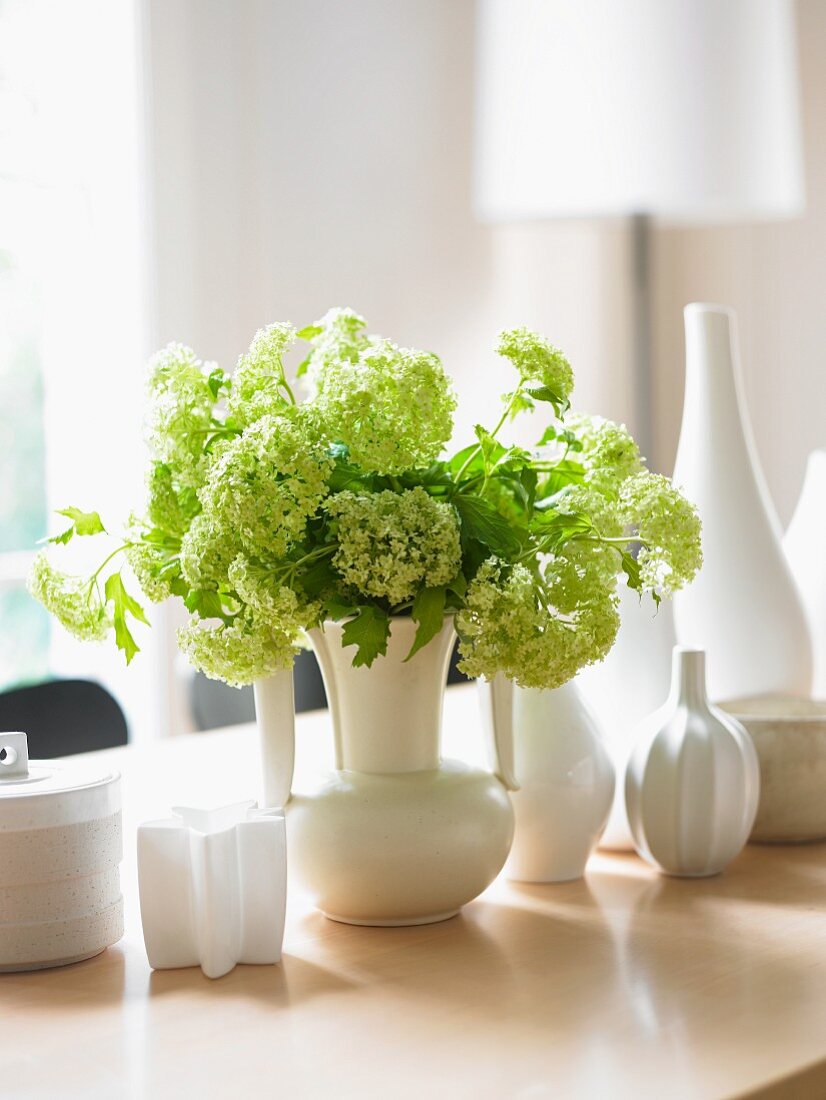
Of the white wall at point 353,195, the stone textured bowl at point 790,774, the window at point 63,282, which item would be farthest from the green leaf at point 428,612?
the white wall at point 353,195

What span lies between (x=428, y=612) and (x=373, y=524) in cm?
7

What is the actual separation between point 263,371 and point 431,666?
0.25m

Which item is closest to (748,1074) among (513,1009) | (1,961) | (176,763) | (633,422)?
(513,1009)

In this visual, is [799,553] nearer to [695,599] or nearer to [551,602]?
[695,599]

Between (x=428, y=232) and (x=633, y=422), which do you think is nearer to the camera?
(x=633, y=422)

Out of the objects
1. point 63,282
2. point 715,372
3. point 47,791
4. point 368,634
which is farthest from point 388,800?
point 63,282

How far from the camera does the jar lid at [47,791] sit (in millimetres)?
892

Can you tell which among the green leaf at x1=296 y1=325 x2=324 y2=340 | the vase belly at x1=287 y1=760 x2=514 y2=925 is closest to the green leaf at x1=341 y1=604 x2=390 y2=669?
the vase belly at x1=287 y1=760 x2=514 y2=925

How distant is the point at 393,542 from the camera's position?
885 mm

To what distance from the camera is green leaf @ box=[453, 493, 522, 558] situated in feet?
3.09

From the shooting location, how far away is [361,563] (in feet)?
2.91

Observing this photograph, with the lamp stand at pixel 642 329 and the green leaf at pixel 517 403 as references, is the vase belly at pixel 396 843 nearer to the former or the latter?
the green leaf at pixel 517 403

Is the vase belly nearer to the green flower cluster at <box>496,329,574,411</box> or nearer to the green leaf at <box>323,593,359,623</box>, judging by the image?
the green leaf at <box>323,593,359,623</box>

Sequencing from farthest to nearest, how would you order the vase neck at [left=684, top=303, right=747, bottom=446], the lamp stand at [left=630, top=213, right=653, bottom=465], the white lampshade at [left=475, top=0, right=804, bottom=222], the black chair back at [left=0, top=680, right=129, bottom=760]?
the lamp stand at [left=630, top=213, right=653, bottom=465] → the white lampshade at [left=475, top=0, right=804, bottom=222] → the black chair back at [left=0, top=680, right=129, bottom=760] → the vase neck at [left=684, top=303, right=747, bottom=446]
